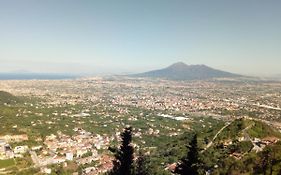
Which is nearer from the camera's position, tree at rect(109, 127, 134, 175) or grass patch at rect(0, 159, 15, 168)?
tree at rect(109, 127, 134, 175)

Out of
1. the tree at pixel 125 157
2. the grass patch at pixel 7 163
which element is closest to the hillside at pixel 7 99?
the grass patch at pixel 7 163

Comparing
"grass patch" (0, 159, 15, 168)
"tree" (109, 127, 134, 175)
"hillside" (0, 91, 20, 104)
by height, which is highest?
"tree" (109, 127, 134, 175)

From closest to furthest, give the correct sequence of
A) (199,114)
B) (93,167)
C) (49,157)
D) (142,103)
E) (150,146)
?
(93,167) < (49,157) < (150,146) < (199,114) < (142,103)

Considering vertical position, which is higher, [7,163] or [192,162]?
[192,162]

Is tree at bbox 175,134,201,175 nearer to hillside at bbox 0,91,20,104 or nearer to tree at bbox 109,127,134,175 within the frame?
tree at bbox 109,127,134,175

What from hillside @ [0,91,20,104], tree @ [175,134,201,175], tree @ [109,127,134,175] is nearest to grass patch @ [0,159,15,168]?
tree @ [109,127,134,175]

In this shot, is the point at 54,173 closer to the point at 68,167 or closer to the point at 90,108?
the point at 68,167

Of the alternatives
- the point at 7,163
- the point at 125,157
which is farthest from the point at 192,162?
the point at 7,163

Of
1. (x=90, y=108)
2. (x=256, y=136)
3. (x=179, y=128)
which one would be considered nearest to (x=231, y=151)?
(x=256, y=136)

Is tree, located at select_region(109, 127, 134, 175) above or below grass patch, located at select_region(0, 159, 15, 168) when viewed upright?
above

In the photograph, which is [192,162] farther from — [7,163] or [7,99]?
[7,99]

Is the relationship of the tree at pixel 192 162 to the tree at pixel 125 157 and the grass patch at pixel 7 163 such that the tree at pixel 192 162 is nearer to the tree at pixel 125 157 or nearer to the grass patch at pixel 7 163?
the tree at pixel 125 157
